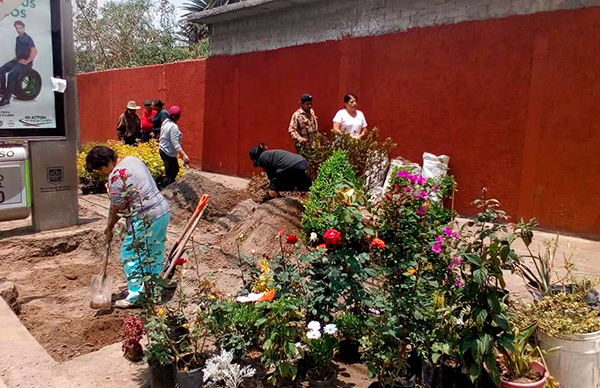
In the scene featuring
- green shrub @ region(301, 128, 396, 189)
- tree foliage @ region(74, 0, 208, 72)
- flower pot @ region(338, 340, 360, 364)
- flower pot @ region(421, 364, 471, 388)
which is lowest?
flower pot @ region(338, 340, 360, 364)

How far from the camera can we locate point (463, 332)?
242 centimetres

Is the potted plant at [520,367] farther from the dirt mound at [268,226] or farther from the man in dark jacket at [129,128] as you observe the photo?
the man in dark jacket at [129,128]

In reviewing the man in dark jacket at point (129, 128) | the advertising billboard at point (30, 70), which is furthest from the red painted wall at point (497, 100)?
the advertising billboard at point (30, 70)

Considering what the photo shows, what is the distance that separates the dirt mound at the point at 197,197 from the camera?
7207 millimetres

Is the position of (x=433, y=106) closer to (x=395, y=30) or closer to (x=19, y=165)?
(x=395, y=30)

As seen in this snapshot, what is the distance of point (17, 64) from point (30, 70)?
0.48 ft

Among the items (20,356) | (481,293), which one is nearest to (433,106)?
(481,293)

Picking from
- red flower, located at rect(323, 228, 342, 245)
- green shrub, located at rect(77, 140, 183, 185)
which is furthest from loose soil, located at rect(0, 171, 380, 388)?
green shrub, located at rect(77, 140, 183, 185)

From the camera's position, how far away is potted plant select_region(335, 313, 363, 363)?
291 centimetres

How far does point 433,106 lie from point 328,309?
5218mm

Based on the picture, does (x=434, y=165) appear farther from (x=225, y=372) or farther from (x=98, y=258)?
(x=225, y=372)

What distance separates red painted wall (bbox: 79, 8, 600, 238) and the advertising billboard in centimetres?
461

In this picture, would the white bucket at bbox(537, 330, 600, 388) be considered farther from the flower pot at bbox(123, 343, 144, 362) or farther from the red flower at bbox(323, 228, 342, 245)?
the flower pot at bbox(123, 343, 144, 362)

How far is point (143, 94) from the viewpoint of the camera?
48.3 feet
